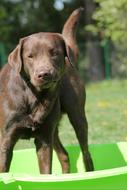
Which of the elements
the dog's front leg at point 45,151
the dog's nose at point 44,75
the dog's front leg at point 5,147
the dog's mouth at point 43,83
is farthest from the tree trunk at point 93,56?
the dog's nose at point 44,75

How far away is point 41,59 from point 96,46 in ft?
61.9

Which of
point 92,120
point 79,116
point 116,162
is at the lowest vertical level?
point 92,120

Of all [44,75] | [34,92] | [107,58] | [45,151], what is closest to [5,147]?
[45,151]

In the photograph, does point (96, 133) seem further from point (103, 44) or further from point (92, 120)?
point (103, 44)

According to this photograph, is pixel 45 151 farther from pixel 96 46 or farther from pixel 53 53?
pixel 96 46

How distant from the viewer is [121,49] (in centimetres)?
2194

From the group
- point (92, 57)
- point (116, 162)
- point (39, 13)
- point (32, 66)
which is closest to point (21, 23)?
point (39, 13)

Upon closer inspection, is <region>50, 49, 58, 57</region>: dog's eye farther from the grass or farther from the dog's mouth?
the grass

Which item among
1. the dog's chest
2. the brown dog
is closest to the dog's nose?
the brown dog

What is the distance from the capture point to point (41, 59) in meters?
4.67

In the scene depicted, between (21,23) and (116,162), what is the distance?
68.7 feet

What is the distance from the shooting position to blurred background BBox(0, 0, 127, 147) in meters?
10.1

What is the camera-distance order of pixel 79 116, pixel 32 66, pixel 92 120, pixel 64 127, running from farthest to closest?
pixel 92 120
pixel 64 127
pixel 79 116
pixel 32 66

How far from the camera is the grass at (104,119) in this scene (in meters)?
8.48
